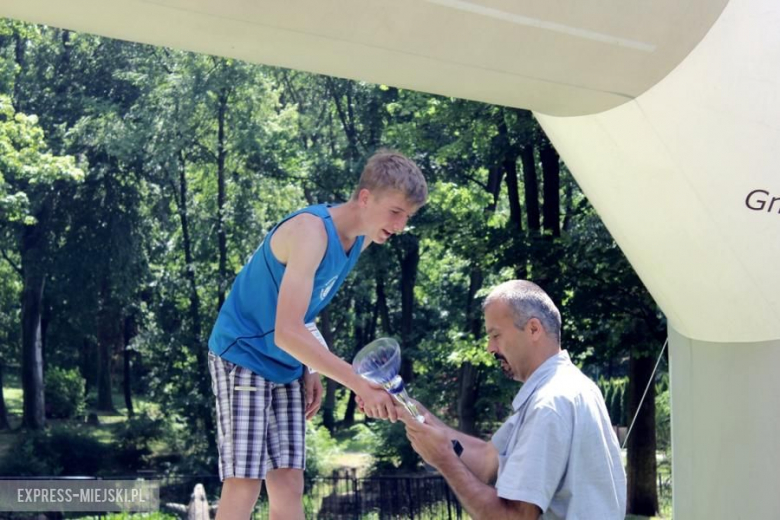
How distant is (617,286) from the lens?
12.9 m

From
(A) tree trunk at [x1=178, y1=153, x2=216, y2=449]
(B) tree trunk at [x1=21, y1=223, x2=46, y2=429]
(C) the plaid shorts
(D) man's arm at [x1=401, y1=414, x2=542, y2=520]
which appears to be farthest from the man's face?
(B) tree trunk at [x1=21, y1=223, x2=46, y2=429]

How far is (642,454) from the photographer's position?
47.6 feet

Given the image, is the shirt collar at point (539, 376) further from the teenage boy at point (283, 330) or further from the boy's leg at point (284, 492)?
the boy's leg at point (284, 492)

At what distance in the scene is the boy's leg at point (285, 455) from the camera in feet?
11.7

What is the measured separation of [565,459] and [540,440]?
0.09 metres

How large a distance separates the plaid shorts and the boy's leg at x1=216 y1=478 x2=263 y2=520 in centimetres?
4

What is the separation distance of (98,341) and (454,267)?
12837 millimetres

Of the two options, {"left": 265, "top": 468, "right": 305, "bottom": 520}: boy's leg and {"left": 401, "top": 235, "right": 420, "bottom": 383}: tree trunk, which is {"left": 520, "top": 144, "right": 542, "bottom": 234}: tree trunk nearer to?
{"left": 401, "top": 235, "right": 420, "bottom": 383}: tree trunk

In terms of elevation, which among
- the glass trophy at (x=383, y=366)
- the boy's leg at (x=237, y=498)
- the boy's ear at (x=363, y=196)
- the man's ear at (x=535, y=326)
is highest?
the boy's ear at (x=363, y=196)

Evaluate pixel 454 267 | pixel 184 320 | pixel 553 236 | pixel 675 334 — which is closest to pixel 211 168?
pixel 184 320

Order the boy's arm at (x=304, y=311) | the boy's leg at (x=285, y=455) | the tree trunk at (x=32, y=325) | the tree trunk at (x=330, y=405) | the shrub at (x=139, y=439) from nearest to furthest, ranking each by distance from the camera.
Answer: the boy's arm at (x=304, y=311) < the boy's leg at (x=285, y=455) < the tree trunk at (x=32, y=325) < the shrub at (x=139, y=439) < the tree trunk at (x=330, y=405)

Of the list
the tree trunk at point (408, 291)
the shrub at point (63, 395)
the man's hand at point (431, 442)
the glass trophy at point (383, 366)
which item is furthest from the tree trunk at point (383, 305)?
the man's hand at point (431, 442)

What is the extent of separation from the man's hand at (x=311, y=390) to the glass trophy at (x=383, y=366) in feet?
2.26

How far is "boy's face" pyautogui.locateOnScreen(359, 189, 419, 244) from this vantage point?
10.9 ft
